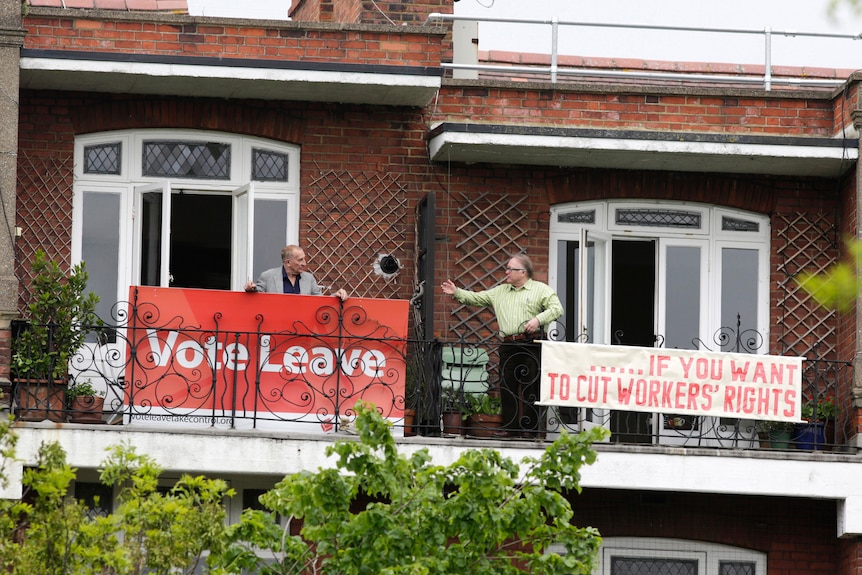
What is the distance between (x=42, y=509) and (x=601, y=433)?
12.8 feet

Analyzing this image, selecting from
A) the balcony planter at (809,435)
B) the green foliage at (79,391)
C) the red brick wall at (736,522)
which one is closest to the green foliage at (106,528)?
the green foliage at (79,391)

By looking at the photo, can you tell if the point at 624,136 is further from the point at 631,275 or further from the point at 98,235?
the point at 98,235

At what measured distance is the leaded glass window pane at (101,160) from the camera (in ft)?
57.6

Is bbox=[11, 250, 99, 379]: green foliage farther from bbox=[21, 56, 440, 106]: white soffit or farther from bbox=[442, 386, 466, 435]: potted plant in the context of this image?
bbox=[442, 386, 466, 435]: potted plant

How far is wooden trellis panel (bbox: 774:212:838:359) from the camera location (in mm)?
18094

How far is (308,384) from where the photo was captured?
15938 mm

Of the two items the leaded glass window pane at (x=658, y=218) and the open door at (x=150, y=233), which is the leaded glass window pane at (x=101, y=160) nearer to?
the open door at (x=150, y=233)

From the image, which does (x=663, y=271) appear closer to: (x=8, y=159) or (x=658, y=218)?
(x=658, y=218)

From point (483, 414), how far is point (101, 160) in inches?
175

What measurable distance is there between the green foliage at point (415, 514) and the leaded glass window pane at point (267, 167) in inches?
211

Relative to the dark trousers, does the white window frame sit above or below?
above

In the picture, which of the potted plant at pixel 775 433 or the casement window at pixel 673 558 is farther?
the potted plant at pixel 775 433

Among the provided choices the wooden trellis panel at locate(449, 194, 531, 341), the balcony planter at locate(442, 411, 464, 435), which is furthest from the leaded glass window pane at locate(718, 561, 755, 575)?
the wooden trellis panel at locate(449, 194, 531, 341)

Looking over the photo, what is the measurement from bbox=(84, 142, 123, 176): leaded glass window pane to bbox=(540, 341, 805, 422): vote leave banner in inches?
180
